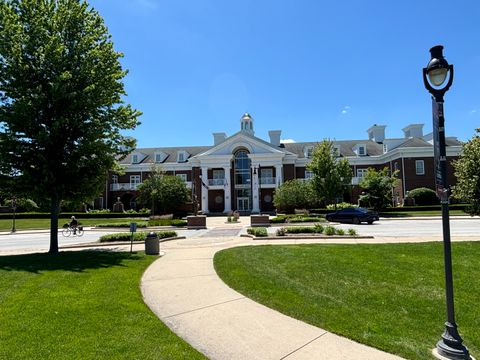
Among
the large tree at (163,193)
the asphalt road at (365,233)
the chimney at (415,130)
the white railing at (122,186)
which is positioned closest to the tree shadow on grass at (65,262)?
the asphalt road at (365,233)

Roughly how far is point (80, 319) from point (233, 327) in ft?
8.13

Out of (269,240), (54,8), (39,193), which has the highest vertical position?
(54,8)

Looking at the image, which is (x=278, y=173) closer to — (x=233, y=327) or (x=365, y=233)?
(x=365, y=233)

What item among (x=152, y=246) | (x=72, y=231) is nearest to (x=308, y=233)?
(x=152, y=246)

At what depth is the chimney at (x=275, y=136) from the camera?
58938 mm

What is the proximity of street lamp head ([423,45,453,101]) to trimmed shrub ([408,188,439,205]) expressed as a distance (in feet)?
140

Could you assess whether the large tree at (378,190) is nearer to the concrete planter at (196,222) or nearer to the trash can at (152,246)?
the concrete planter at (196,222)

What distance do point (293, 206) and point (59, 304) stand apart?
3867cm

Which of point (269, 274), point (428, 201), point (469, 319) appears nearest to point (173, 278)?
point (269, 274)

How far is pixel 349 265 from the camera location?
952cm

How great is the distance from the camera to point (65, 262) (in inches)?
450

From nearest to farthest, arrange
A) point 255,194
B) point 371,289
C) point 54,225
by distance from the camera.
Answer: point 371,289, point 54,225, point 255,194

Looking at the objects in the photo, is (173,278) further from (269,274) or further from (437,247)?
(437,247)

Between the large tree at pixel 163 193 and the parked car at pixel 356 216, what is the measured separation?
19.9m
